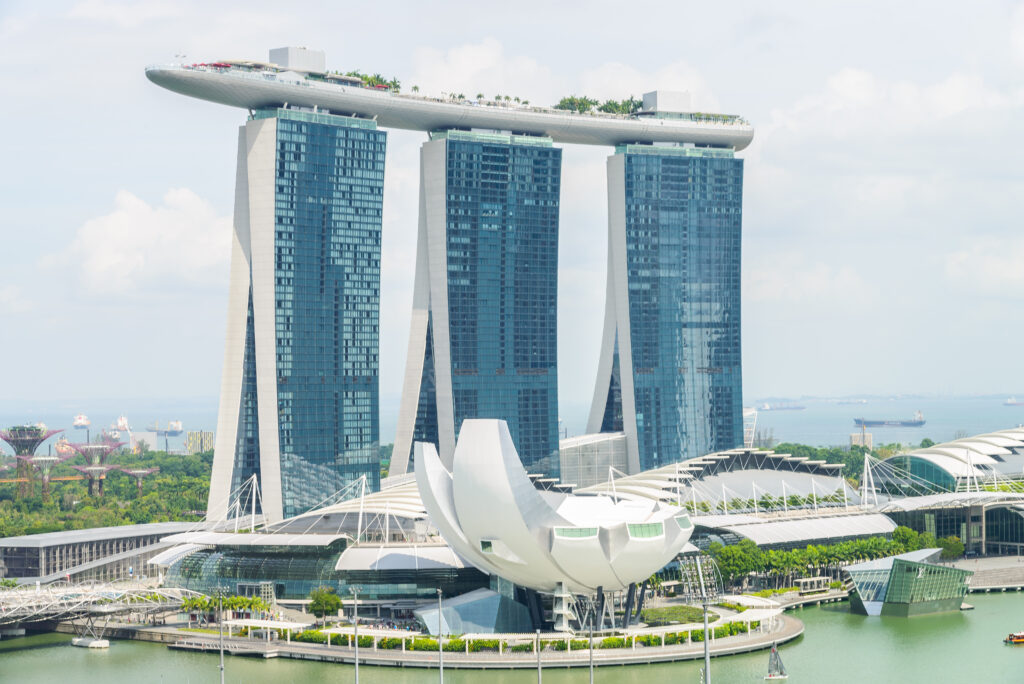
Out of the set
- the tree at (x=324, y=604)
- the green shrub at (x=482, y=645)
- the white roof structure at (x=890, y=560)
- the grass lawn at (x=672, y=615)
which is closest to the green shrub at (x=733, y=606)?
the grass lawn at (x=672, y=615)

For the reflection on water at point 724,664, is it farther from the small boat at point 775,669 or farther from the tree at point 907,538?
the tree at point 907,538

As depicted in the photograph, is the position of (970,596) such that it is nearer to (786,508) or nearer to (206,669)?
(786,508)

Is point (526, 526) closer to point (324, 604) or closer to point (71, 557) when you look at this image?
point (324, 604)

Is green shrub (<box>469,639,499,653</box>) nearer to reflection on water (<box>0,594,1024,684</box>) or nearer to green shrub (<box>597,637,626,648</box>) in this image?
reflection on water (<box>0,594,1024,684</box>)

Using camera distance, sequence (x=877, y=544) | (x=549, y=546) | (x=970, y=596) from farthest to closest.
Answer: (x=877, y=544), (x=970, y=596), (x=549, y=546)

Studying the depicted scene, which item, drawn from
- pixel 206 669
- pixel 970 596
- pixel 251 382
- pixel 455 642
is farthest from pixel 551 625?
pixel 251 382

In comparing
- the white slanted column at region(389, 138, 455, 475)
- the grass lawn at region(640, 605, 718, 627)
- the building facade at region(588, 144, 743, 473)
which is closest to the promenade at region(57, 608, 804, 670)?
the grass lawn at region(640, 605, 718, 627)

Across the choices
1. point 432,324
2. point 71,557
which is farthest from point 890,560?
point 71,557
